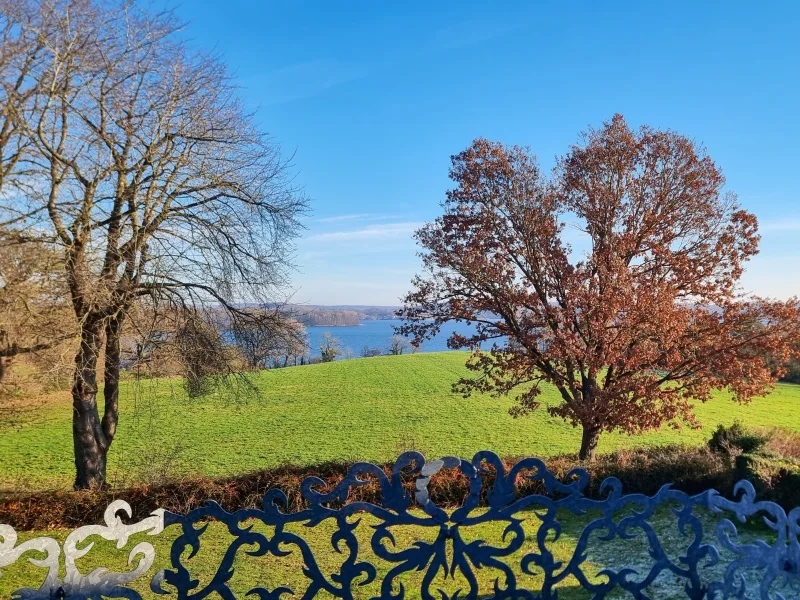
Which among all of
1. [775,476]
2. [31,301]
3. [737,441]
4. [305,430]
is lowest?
[305,430]

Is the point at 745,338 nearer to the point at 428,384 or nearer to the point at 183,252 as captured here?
the point at 183,252

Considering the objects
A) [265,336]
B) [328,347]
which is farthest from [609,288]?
[328,347]

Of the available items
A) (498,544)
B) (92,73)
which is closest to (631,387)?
(498,544)

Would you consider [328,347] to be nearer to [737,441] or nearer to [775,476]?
[737,441]

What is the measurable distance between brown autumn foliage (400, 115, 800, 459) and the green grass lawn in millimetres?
5331

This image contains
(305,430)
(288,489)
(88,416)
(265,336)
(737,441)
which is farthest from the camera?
(305,430)

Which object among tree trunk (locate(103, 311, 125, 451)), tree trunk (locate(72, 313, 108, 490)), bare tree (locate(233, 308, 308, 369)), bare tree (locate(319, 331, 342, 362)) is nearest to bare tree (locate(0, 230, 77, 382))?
tree trunk (locate(72, 313, 108, 490))

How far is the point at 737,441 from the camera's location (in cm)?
1100

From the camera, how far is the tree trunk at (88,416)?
405 inches

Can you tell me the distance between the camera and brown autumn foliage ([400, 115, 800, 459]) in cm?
1059

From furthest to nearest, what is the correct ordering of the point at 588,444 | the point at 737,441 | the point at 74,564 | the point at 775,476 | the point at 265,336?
the point at 588,444 → the point at 265,336 → the point at 737,441 → the point at 775,476 → the point at 74,564

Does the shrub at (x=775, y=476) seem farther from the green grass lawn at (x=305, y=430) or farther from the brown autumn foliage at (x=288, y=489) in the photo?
the green grass lawn at (x=305, y=430)

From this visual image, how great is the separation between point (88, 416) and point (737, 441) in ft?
43.0

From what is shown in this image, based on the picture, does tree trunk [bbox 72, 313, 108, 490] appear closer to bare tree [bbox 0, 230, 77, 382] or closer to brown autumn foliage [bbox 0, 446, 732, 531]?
bare tree [bbox 0, 230, 77, 382]
